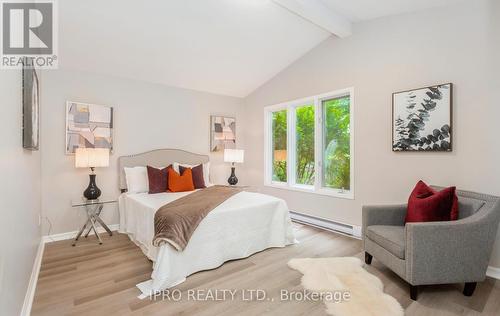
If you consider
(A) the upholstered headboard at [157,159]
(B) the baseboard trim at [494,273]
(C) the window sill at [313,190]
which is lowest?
(B) the baseboard trim at [494,273]

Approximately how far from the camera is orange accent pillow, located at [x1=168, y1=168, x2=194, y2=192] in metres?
3.66

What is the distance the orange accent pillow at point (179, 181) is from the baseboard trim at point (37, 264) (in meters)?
1.08

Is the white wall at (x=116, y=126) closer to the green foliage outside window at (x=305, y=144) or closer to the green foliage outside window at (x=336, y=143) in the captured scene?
the green foliage outside window at (x=305, y=144)

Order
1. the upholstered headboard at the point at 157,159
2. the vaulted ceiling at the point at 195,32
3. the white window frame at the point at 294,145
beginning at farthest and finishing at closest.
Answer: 1. the upholstered headboard at the point at 157,159
2. the white window frame at the point at 294,145
3. the vaulted ceiling at the point at 195,32

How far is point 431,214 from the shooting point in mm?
2195

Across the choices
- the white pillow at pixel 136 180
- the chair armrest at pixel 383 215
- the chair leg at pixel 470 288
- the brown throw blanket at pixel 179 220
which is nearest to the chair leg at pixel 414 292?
the chair leg at pixel 470 288

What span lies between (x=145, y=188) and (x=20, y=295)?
212 centimetres

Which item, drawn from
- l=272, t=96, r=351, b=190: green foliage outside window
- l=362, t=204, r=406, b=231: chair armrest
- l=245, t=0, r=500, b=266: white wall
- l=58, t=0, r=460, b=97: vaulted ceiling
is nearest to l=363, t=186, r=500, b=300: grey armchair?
l=362, t=204, r=406, b=231: chair armrest

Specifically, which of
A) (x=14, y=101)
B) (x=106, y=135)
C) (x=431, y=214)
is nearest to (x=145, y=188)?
(x=106, y=135)

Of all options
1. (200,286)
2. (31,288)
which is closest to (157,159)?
(31,288)

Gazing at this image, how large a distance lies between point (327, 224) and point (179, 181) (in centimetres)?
235

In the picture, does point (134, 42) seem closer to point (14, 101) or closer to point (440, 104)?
point (14, 101)

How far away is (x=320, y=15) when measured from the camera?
3023mm

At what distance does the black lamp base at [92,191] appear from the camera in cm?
332
